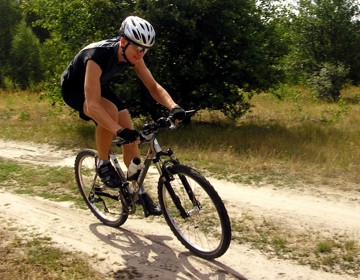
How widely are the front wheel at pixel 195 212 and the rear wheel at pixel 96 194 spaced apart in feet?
2.34

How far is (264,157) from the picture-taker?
7.59 meters

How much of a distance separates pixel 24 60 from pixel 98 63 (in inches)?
1262

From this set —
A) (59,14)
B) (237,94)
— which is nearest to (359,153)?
(237,94)

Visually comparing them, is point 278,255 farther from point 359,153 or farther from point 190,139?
point 190,139

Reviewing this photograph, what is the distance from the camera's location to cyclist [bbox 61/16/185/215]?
3.65 m

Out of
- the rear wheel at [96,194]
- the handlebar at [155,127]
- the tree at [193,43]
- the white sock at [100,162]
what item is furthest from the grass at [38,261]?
the tree at [193,43]

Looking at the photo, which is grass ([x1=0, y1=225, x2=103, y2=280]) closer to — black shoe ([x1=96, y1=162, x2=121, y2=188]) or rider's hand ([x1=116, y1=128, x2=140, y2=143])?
black shoe ([x1=96, y1=162, x2=121, y2=188])

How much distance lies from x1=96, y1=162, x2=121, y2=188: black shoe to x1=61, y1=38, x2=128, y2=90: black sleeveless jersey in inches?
33.8

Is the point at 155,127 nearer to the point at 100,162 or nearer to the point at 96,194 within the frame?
the point at 100,162

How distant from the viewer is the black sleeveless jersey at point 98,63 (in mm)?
3797

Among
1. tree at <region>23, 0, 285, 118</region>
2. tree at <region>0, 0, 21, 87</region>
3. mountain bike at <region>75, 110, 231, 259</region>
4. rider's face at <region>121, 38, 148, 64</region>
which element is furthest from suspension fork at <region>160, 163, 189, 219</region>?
tree at <region>0, 0, 21, 87</region>

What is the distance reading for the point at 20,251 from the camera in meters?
3.93

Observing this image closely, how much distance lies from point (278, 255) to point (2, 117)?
39.0ft

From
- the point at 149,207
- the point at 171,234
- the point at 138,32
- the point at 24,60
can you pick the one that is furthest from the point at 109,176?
the point at 24,60
